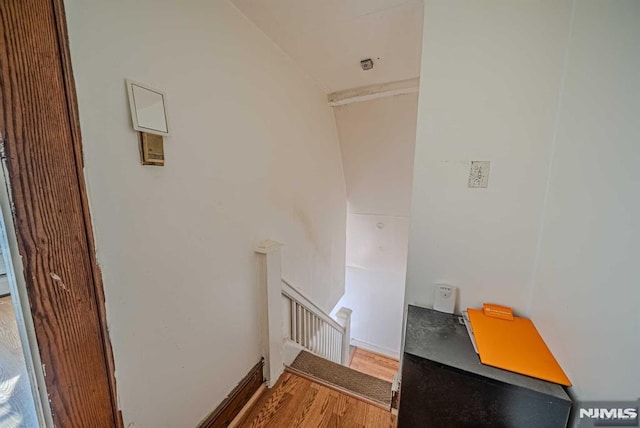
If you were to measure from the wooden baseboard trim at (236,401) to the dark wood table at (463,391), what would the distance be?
2.88 ft

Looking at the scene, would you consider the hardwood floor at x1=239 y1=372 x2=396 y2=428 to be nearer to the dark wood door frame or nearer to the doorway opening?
the dark wood door frame

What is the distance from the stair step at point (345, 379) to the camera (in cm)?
150

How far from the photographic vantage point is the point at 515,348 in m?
0.92

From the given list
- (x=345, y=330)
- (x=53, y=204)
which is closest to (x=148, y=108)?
(x=53, y=204)

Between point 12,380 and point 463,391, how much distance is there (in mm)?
1365

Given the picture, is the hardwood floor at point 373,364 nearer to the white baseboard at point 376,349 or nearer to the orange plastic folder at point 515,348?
the white baseboard at point 376,349

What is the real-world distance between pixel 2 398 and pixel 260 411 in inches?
45.6

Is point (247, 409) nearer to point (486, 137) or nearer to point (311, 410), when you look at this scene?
point (311, 410)

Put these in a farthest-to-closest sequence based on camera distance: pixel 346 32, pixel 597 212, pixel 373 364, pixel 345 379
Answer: pixel 373 364, pixel 345 379, pixel 346 32, pixel 597 212

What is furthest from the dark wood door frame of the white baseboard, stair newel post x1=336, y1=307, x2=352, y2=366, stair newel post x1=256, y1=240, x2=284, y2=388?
the white baseboard

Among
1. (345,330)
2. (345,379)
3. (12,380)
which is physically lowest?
(345,330)

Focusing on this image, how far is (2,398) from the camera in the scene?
55cm

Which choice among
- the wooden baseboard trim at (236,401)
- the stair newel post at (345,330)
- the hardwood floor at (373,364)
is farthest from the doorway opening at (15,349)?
the hardwood floor at (373,364)

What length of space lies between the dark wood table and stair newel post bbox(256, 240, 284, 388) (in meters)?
0.82
